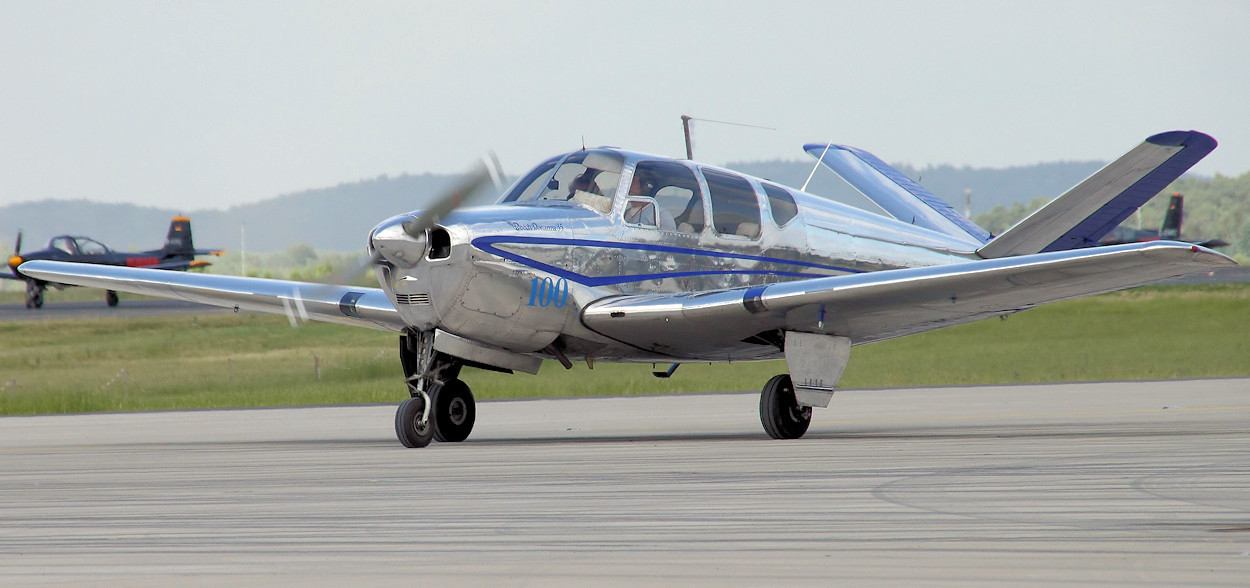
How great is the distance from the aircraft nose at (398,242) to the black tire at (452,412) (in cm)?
180

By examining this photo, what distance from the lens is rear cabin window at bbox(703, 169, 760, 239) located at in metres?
14.0

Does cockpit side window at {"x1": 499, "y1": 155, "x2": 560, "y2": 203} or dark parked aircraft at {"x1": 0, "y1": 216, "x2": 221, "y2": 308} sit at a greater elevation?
cockpit side window at {"x1": 499, "y1": 155, "x2": 560, "y2": 203}

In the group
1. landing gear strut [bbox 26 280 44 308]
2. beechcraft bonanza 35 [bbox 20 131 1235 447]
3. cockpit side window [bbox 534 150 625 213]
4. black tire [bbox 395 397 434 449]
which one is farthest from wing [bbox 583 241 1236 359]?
landing gear strut [bbox 26 280 44 308]

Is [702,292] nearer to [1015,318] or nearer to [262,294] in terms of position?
[262,294]

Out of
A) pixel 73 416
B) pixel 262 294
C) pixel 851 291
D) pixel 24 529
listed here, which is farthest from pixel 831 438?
pixel 73 416

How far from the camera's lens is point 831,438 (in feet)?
43.1

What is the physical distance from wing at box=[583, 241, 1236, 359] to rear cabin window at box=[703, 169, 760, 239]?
124 centimetres

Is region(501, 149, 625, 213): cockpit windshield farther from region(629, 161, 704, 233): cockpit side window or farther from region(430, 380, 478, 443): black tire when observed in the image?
region(430, 380, 478, 443): black tire

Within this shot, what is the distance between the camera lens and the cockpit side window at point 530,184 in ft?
43.4

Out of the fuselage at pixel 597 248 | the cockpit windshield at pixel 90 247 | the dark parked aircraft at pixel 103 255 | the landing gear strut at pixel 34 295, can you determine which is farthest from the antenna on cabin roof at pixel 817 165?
the cockpit windshield at pixel 90 247

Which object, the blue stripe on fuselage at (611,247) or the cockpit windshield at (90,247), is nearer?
the blue stripe on fuselage at (611,247)

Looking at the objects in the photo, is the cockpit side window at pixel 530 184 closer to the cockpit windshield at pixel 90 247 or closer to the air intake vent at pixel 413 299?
the air intake vent at pixel 413 299

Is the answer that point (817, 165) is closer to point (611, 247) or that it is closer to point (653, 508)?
point (611, 247)

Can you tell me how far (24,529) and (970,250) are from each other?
13.1 m
